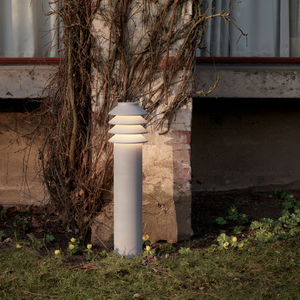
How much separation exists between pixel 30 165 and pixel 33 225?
2.47 ft

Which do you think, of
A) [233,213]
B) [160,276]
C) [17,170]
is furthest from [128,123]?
[17,170]

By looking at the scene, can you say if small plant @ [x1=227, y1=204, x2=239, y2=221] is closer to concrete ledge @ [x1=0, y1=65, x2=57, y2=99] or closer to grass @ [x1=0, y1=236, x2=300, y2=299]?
grass @ [x1=0, y1=236, x2=300, y2=299]

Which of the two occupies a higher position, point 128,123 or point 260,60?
point 260,60

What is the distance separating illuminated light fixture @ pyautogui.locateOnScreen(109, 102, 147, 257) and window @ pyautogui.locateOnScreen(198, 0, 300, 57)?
75.5 inches

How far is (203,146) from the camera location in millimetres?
5758

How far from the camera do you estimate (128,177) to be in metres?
3.84

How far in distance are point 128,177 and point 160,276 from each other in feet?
2.29

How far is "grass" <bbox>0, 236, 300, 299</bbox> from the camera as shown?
11.1ft

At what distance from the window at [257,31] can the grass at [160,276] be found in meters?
2.23

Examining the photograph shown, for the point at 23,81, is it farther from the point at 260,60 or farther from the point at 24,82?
the point at 260,60

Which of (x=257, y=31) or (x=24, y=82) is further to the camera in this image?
(x=257, y=31)

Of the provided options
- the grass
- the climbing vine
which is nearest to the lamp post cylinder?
the grass

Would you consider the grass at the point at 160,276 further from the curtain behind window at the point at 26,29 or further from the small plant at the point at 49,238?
the curtain behind window at the point at 26,29

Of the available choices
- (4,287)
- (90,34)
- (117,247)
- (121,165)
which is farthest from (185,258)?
(90,34)
